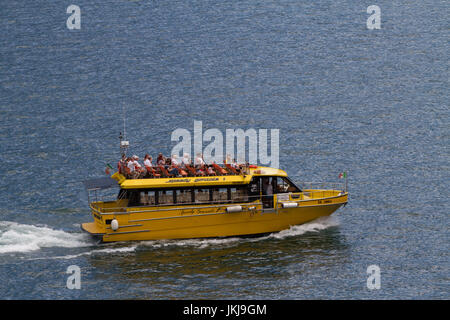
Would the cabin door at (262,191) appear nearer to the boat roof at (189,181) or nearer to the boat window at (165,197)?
the boat roof at (189,181)

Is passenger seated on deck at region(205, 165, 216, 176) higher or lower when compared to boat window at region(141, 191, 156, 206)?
higher

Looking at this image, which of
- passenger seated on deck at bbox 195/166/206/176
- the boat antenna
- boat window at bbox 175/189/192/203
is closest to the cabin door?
passenger seated on deck at bbox 195/166/206/176

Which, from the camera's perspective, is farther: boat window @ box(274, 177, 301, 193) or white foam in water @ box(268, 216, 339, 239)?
boat window @ box(274, 177, 301, 193)

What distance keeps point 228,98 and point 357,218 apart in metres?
25.7

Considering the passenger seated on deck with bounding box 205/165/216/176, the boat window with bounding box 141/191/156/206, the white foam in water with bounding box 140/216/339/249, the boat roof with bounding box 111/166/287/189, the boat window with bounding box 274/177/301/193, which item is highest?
the passenger seated on deck with bounding box 205/165/216/176

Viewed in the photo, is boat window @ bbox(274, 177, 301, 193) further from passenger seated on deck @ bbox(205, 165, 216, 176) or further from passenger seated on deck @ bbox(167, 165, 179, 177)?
passenger seated on deck @ bbox(167, 165, 179, 177)

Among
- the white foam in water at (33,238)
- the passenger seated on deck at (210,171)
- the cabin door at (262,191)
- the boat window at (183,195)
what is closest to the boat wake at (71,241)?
the white foam in water at (33,238)

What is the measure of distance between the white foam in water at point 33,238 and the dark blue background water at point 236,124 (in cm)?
14

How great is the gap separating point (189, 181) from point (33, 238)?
10.5 m

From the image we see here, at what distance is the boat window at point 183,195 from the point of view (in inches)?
2298

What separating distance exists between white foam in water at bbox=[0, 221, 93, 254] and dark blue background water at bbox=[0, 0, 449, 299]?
0.14 metres

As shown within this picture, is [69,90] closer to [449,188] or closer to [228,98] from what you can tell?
[228,98]

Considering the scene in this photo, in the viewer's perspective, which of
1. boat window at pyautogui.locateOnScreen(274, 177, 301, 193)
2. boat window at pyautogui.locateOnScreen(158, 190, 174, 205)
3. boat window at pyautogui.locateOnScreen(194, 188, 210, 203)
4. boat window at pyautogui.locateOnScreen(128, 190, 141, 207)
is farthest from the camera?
boat window at pyautogui.locateOnScreen(274, 177, 301, 193)

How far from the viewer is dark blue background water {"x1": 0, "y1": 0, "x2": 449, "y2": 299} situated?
176 feet
